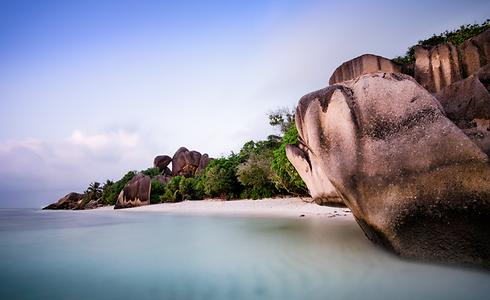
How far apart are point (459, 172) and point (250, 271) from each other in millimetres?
3557

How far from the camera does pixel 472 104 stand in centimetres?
556

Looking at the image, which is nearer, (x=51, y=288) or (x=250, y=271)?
(x=51, y=288)

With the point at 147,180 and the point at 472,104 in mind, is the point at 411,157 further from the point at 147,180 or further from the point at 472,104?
the point at 147,180

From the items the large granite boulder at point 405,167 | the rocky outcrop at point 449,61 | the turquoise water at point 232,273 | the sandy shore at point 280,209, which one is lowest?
the turquoise water at point 232,273

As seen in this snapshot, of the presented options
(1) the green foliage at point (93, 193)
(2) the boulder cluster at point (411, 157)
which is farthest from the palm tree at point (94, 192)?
(2) the boulder cluster at point (411, 157)

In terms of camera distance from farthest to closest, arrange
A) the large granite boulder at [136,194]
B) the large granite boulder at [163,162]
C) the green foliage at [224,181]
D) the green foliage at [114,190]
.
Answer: the large granite boulder at [163,162]
the green foliage at [114,190]
the large granite boulder at [136,194]
the green foliage at [224,181]

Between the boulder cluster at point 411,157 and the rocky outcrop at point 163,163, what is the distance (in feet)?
159

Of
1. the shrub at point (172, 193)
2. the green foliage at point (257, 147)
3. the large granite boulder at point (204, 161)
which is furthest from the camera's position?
the large granite boulder at point (204, 161)

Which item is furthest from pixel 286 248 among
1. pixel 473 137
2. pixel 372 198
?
pixel 473 137

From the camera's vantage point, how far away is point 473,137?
4527mm

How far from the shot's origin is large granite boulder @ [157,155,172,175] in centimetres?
5216

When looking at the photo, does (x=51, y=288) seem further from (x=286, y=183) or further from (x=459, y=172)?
(x=286, y=183)

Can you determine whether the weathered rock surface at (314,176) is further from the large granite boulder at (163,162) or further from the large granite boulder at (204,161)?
the large granite boulder at (163,162)

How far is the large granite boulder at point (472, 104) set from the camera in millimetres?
4704
